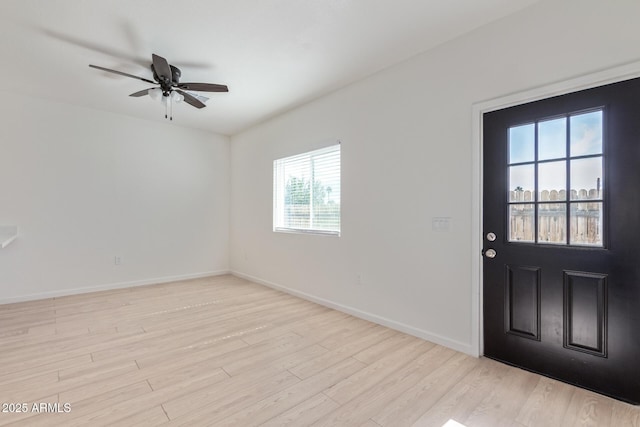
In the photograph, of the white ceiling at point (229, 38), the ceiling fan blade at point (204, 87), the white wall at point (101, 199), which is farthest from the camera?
the white wall at point (101, 199)

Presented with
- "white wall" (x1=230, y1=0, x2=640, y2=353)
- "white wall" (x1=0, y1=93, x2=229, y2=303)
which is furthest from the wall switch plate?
"white wall" (x1=0, y1=93, x2=229, y2=303)

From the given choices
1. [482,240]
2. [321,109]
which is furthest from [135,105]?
[482,240]

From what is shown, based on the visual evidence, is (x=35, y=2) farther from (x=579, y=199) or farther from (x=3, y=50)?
(x=579, y=199)

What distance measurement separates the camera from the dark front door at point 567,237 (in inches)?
74.6

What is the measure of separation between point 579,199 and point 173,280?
A: 5.66 meters

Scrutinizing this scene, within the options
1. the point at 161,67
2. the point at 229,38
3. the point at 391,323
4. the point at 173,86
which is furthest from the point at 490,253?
the point at 173,86

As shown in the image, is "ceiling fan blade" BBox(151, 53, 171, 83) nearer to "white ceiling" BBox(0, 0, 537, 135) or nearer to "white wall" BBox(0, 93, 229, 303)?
"white ceiling" BBox(0, 0, 537, 135)

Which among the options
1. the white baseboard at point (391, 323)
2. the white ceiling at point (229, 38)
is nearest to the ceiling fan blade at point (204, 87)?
the white ceiling at point (229, 38)

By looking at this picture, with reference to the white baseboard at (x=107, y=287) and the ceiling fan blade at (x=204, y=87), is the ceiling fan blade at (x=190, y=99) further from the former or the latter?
the white baseboard at (x=107, y=287)

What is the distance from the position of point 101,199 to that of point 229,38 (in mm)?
3538

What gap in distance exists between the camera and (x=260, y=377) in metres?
2.20

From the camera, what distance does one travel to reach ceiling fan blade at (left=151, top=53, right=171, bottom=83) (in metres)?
2.55

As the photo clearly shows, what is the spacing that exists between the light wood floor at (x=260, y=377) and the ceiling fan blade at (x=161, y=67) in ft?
8.36

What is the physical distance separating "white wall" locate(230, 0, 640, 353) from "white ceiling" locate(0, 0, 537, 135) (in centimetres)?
25
